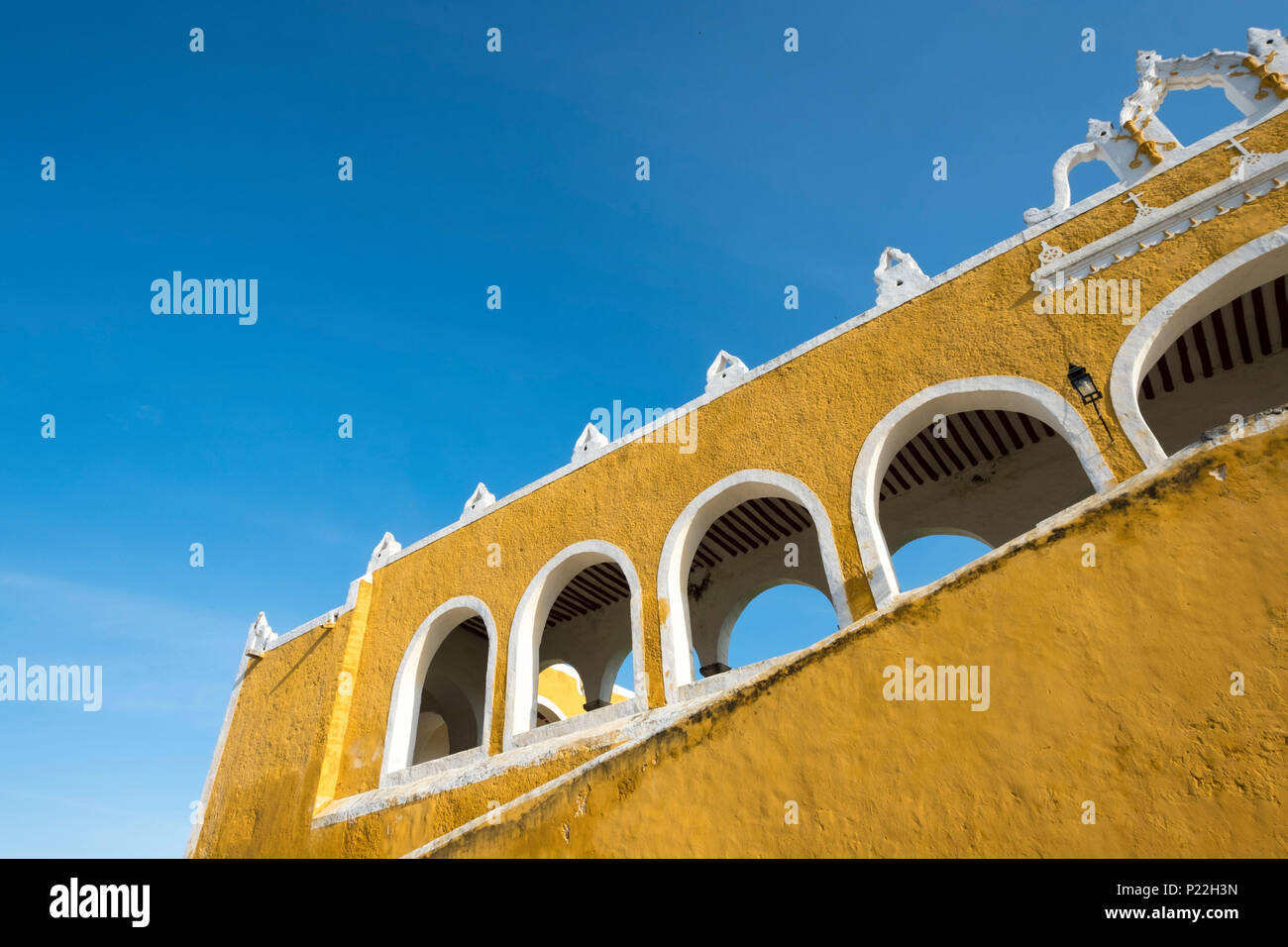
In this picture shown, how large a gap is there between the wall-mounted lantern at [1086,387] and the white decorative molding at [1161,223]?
0.83 meters

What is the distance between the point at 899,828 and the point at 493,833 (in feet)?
5.35

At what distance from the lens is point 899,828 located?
248 cm

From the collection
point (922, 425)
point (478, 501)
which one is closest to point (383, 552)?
point (478, 501)

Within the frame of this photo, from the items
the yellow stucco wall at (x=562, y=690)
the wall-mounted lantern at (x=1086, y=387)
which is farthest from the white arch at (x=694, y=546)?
the yellow stucco wall at (x=562, y=690)

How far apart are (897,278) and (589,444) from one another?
352 centimetres

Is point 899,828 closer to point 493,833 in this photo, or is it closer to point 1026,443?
point 493,833

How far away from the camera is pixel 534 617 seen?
25.0ft

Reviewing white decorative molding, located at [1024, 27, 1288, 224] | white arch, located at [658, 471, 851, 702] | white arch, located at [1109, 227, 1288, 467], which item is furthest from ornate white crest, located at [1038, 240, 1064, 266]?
white arch, located at [658, 471, 851, 702]

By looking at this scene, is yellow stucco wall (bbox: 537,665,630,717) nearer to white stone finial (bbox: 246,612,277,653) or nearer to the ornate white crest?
white stone finial (bbox: 246,612,277,653)

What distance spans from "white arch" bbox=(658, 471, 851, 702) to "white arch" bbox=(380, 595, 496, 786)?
2135mm

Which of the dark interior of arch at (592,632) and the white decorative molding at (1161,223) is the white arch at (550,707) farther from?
the white decorative molding at (1161,223)

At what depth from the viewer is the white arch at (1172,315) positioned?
4789 millimetres

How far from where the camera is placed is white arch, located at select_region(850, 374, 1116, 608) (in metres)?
5.13
